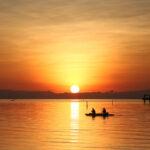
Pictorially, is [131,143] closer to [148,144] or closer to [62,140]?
[148,144]

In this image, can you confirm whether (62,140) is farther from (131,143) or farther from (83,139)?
(131,143)

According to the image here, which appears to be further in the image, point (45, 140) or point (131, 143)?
point (45, 140)

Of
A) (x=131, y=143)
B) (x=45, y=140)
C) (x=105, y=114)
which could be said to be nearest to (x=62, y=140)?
(x=45, y=140)

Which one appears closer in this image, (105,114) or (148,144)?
(148,144)

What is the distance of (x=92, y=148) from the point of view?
27.6 metres

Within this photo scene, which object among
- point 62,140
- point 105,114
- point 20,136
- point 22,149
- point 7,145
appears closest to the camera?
point 22,149

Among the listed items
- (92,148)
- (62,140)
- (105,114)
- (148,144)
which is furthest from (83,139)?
(105,114)

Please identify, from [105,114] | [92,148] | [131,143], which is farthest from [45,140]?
[105,114]

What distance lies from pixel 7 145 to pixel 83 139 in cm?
848

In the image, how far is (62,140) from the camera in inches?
1256

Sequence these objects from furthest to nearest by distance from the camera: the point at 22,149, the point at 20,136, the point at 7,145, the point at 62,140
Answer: the point at 20,136, the point at 62,140, the point at 7,145, the point at 22,149

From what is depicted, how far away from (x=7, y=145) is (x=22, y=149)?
111 inches

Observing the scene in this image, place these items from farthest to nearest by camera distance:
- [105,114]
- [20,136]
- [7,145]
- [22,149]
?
1. [105,114]
2. [20,136]
3. [7,145]
4. [22,149]

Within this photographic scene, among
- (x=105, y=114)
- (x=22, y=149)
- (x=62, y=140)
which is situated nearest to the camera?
(x=22, y=149)
